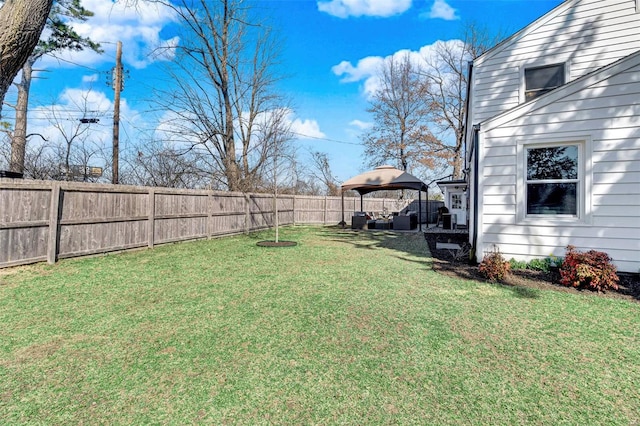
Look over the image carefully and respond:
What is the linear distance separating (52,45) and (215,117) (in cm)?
642

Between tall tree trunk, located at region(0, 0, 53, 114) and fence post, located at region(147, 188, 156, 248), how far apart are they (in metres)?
4.87

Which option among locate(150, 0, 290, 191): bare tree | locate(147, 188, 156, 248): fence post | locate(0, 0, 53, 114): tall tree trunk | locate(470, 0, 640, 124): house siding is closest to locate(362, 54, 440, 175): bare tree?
locate(150, 0, 290, 191): bare tree

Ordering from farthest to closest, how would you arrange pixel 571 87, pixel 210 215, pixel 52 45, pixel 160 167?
pixel 160 167 < pixel 52 45 < pixel 210 215 < pixel 571 87

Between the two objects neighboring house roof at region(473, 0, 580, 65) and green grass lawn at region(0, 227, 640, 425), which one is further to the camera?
neighboring house roof at region(473, 0, 580, 65)

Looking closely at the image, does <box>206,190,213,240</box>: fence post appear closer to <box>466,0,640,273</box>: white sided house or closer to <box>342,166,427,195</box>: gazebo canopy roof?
<box>342,166,427,195</box>: gazebo canopy roof

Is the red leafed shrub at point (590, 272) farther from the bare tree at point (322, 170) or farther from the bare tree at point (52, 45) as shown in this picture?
the bare tree at point (322, 170)

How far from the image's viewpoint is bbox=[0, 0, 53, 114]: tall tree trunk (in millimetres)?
2883

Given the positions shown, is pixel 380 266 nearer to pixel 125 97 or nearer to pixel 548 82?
pixel 548 82

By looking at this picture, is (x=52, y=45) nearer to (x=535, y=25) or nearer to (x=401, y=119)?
(x=535, y=25)

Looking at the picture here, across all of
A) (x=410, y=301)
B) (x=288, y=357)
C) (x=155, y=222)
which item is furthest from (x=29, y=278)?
(x=410, y=301)

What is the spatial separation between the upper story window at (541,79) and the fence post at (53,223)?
34.9ft

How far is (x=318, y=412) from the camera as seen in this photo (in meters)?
1.82

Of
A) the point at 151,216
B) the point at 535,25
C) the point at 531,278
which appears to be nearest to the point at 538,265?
the point at 531,278

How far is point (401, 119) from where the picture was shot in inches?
929
